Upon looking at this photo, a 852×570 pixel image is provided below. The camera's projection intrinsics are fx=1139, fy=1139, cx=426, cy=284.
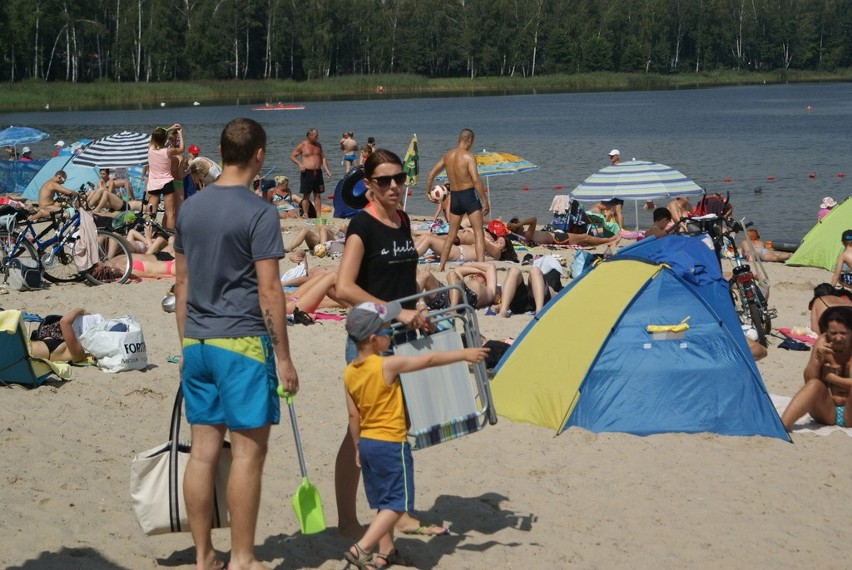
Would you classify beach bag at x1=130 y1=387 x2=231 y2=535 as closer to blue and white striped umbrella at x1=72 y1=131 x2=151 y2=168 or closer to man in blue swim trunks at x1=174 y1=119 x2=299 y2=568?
man in blue swim trunks at x1=174 y1=119 x2=299 y2=568

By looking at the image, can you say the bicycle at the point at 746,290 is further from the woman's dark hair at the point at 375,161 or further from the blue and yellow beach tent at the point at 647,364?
the woman's dark hair at the point at 375,161

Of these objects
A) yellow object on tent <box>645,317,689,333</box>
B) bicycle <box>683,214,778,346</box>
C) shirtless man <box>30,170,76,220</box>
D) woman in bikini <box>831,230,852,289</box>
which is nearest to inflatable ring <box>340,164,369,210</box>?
yellow object on tent <box>645,317,689,333</box>

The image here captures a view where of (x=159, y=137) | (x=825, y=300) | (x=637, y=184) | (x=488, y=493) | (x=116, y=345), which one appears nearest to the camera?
(x=488, y=493)

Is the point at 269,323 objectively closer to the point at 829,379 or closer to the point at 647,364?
the point at 647,364

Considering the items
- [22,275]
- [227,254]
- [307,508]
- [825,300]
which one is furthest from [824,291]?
[22,275]

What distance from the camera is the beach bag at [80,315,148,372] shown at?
770 centimetres

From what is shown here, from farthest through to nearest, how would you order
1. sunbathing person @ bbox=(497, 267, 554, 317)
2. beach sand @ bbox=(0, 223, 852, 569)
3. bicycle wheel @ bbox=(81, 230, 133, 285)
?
1. bicycle wheel @ bbox=(81, 230, 133, 285)
2. sunbathing person @ bbox=(497, 267, 554, 317)
3. beach sand @ bbox=(0, 223, 852, 569)

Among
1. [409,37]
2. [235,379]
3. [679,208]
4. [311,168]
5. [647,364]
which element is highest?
[409,37]

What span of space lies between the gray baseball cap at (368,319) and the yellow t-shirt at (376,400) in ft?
0.36

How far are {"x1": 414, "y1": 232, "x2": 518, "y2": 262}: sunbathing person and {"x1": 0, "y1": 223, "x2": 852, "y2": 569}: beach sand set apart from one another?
473cm

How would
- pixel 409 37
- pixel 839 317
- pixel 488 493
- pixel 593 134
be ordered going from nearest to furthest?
pixel 488 493, pixel 839 317, pixel 593 134, pixel 409 37

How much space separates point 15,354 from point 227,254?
3.61 meters

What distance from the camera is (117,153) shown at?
16.8 metres


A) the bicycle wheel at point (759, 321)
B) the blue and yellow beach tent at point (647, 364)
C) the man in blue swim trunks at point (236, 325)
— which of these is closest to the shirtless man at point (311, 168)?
the bicycle wheel at point (759, 321)
